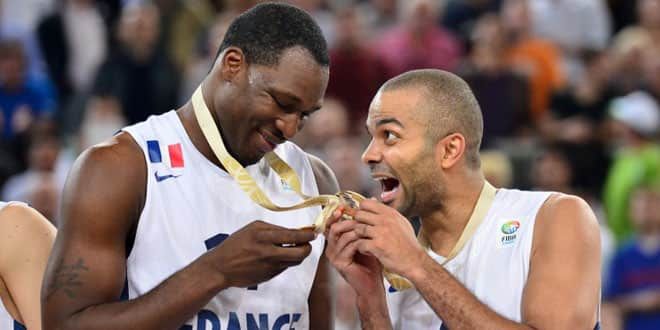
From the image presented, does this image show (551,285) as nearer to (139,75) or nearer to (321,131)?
(321,131)

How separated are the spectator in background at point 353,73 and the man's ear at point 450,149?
6.79 m

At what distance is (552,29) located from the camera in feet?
43.9

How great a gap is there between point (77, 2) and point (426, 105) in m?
8.22

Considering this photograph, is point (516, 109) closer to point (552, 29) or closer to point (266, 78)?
point (552, 29)

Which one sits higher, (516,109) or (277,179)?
(277,179)

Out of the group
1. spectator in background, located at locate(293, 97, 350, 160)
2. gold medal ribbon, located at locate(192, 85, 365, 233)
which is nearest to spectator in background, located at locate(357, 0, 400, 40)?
spectator in background, located at locate(293, 97, 350, 160)

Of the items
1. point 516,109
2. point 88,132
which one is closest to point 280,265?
point 88,132

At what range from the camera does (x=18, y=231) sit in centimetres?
516

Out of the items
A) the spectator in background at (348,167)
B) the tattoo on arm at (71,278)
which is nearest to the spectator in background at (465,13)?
the spectator in background at (348,167)

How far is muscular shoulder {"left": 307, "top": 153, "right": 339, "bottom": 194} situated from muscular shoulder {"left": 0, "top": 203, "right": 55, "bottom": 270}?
1.10m

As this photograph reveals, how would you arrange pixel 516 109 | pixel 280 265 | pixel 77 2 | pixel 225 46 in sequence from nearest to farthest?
pixel 280 265 → pixel 225 46 → pixel 516 109 → pixel 77 2

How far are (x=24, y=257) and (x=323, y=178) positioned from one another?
1273 mm

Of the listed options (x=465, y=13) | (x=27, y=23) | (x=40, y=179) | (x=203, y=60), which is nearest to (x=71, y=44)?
(x=27, y=23)

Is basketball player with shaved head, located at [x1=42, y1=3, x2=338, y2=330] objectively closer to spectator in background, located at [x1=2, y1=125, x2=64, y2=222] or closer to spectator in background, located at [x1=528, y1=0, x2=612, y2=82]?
spectator in background, located at [x1=2, y1=125, x2=64, y2=222]
